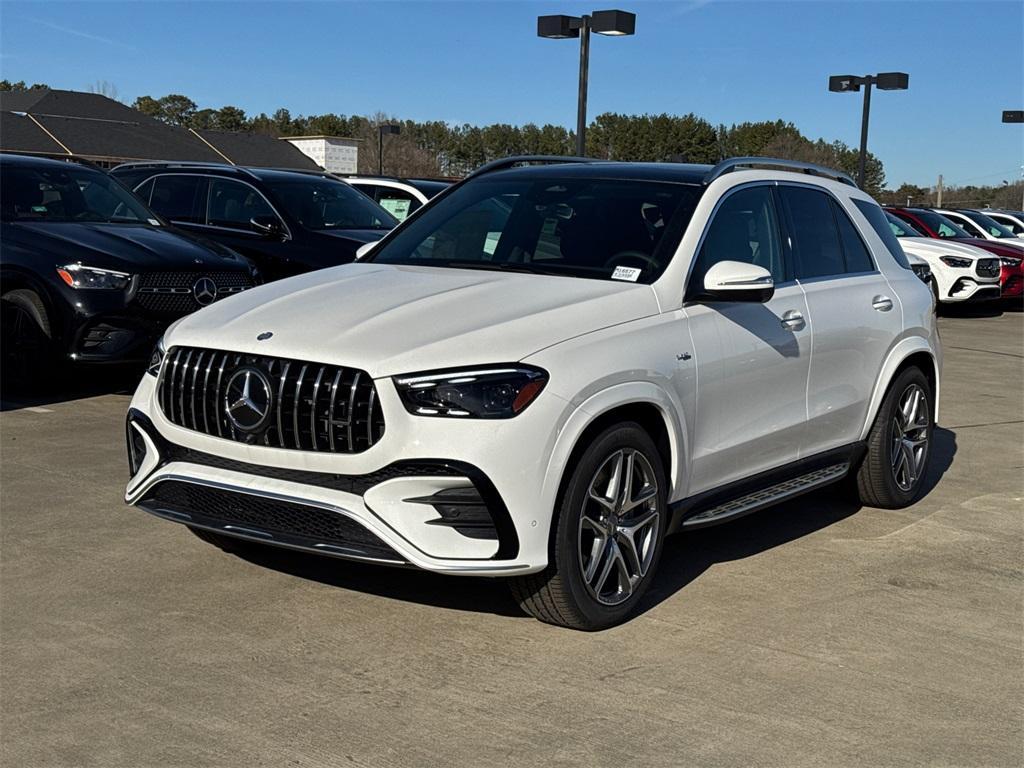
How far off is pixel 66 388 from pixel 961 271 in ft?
48.8

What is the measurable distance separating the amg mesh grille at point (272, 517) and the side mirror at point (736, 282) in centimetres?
180

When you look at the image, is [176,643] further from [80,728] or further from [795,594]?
[795,594]

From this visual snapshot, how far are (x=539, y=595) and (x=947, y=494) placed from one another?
3736mm

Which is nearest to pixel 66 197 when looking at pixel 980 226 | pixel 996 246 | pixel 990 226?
pixel 996 246

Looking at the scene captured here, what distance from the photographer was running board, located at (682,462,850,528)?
215 inches

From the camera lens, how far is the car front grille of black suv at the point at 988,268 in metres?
20.6

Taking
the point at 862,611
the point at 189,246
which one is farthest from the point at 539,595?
the point at 189,246

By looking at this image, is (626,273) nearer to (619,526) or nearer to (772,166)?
(619,526)

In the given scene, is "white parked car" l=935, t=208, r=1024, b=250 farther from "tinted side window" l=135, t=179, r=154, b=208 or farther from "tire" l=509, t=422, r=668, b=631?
"tire" l=509, t=422, r=668, b=631

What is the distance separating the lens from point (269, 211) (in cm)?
1221

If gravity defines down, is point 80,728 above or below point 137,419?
below

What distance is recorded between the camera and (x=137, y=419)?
5.20 metres

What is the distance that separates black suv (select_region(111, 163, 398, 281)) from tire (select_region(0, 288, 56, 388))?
2.36 m

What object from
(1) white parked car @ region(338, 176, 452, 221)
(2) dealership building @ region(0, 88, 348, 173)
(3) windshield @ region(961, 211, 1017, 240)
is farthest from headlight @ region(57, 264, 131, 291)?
(2) dealership building @ region(0, 88, 348, 173)
